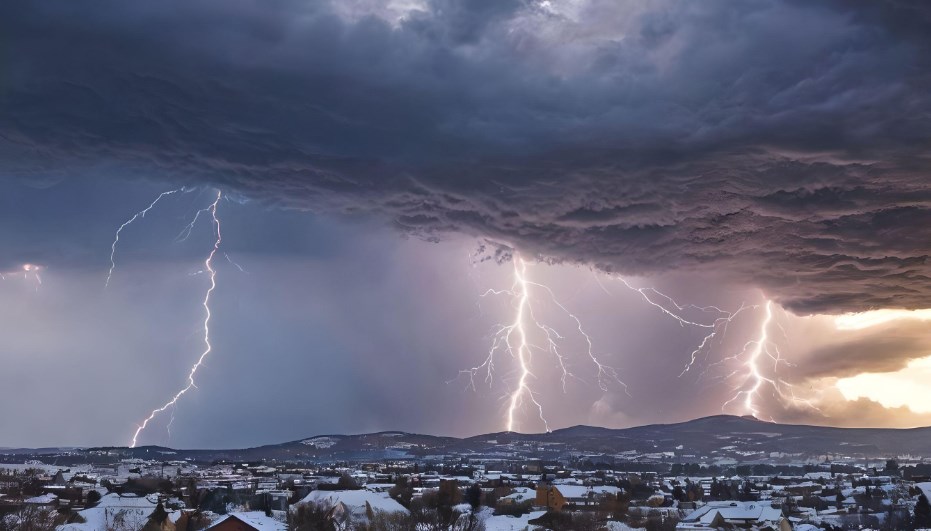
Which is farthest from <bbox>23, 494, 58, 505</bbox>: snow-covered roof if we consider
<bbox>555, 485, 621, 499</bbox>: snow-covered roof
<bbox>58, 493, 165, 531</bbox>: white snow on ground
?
<bbox>555, 485, 621, 499</bbox>: snow-covered roof

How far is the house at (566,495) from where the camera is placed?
350 feet

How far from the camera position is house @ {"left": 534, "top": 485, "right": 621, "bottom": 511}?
4205 inches

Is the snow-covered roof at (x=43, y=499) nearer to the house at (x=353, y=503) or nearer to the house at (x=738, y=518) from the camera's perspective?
the house at (x=353, y=503)

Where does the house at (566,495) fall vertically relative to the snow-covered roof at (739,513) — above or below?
above

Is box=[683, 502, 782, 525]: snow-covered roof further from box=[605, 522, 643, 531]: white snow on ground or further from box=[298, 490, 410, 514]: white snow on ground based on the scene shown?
box=[298, 490, 410, 514]: white snow on ground

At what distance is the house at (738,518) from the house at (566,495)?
56.2 ft

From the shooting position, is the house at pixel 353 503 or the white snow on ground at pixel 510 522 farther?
the house at pixel 353 503

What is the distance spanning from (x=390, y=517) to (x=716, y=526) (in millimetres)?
27233

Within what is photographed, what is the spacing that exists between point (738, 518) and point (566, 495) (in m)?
27.5

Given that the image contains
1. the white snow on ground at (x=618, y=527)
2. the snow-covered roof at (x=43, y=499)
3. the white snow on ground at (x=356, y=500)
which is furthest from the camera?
the white snow on ground at (x=356, y=500)

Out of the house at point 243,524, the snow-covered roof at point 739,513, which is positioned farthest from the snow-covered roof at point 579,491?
the house at point 243,524

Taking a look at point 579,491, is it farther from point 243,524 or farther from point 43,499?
point 43,499

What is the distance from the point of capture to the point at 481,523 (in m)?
73.4

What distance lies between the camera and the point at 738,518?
85312 mm
